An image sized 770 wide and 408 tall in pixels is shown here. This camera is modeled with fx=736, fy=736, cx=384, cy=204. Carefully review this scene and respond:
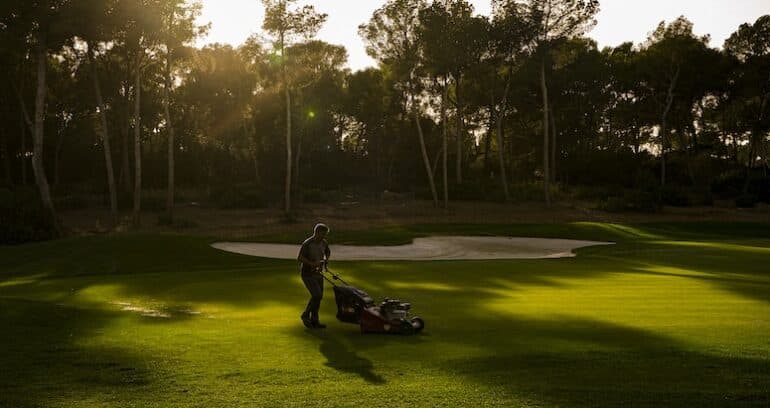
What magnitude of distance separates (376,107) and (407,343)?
8005cm

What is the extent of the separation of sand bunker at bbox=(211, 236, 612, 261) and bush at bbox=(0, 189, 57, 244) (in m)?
10.9

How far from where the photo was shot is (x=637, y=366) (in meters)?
10.6

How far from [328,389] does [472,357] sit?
8.73ft

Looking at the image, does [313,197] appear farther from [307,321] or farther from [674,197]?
[307,321]

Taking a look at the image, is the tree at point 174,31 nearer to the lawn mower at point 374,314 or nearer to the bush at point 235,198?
the bush at point 235,198

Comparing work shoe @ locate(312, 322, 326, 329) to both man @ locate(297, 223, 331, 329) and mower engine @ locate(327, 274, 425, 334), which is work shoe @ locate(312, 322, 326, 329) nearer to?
man @ locate(297, 223, 331, 329)

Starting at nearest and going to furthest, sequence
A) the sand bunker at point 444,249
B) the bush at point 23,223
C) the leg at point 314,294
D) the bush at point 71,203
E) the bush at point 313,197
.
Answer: the leg at point 314,294 → the sand bunker at point 444,249 → the bush at point 23,223 → the bush at point 71,203 → the bush at point 313,197

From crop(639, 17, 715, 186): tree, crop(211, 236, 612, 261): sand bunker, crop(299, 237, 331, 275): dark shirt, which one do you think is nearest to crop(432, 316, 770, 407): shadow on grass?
crop(299, 237, 331, 275): dark shirt

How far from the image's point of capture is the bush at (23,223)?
41.4 metres

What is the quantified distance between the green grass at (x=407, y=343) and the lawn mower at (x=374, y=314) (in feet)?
0.88

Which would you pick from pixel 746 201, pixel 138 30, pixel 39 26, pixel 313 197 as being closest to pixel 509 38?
pixel 313 197

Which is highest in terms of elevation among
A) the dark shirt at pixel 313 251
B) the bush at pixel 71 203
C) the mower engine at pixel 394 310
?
the dark shirt at pixel 313 251

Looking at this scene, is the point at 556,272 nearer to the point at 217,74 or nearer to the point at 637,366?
the point at 637,366

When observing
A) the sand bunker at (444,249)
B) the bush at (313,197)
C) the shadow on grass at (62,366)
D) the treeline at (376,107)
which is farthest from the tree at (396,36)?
the shadow on grass at (62,366)
